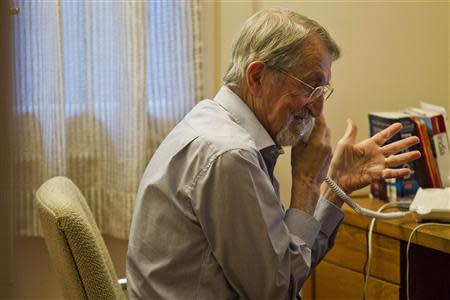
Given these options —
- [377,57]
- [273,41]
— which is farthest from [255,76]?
[377,57]

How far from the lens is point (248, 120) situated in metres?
1.54

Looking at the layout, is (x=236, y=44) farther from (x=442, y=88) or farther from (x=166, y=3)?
(x=442, y=88)

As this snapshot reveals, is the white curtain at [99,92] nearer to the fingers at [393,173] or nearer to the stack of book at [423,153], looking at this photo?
the stack of book at [423,153]

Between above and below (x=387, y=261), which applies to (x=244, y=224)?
above

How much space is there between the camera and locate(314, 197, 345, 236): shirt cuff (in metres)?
1.64

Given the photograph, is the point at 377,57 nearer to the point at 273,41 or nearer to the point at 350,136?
the point at 350,136

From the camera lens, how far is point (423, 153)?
96.1 inches

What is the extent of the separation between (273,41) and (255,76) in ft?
0.27

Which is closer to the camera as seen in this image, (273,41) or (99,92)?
(273,41)

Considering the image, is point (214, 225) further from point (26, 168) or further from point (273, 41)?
point (26, 168)

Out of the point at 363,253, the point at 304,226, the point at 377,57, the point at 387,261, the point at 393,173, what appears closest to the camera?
the point at 304,226

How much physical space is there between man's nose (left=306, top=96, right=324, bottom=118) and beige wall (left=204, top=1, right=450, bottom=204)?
967mm

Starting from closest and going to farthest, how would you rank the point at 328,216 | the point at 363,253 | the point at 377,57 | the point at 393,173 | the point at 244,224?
the point at 244,224 → the point at 328,216 → the point at 393,173 → the point at 363,253 → the point at 377,57

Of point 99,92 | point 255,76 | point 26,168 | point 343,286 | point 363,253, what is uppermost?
point 255,76
